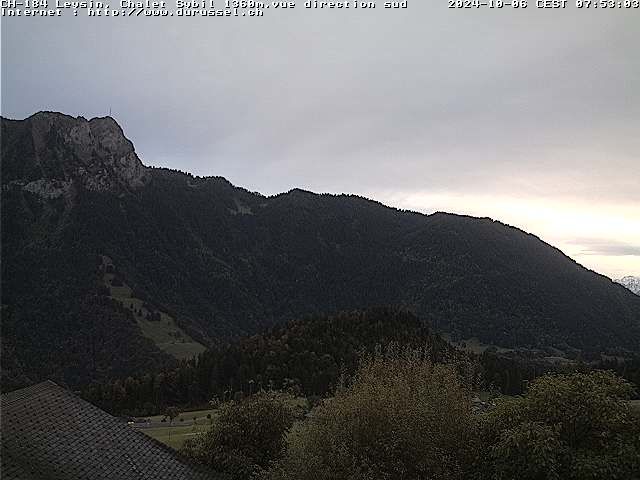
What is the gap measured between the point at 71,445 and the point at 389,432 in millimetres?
10996

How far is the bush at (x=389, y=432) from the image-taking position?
666 inches

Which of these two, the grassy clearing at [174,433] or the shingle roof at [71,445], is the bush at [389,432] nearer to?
the shingle roof at [71,445]

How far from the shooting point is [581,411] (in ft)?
57.1

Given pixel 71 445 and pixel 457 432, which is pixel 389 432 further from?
pixel 71 445

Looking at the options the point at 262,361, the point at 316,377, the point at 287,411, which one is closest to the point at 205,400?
the point at 262,361

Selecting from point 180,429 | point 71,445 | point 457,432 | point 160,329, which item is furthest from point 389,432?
point 160,329

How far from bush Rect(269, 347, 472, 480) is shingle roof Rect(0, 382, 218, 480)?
4.87 m

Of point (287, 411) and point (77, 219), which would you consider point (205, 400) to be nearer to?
point (287, 411)

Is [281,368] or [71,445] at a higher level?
[71,445]


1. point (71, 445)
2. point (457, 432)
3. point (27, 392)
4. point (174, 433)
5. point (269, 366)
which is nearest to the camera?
point (457, 432)

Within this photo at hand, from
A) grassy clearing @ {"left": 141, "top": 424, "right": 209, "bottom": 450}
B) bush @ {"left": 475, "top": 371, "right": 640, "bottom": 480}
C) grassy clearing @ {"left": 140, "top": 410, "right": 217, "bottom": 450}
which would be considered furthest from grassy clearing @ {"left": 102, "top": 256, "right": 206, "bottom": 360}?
bush @ {"left": 475, "top": 371, "right": 640, "bottom": 480}

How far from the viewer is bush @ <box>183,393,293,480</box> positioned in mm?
23781

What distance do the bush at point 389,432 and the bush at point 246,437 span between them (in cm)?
490

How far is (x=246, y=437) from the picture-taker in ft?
82.6
